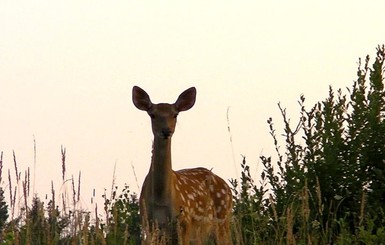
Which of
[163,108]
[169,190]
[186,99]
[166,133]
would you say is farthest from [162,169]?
[186,99]

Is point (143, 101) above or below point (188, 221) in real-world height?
above

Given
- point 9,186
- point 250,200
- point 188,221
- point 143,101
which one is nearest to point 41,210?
point 9,186

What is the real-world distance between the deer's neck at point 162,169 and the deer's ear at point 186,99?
2.59 ft

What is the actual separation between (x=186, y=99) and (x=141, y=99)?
Result: 0.58 metres

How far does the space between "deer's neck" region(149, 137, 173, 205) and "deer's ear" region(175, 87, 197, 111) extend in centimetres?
79

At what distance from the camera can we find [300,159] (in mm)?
9867

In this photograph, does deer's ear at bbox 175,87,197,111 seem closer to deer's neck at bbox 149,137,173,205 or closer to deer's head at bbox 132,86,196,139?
deer's head at bbox 132,86,196,139

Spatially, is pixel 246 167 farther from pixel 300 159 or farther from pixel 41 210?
pixel 41 210

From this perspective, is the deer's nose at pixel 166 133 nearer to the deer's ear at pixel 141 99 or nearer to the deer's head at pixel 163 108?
the deer's head at pixel 163 108

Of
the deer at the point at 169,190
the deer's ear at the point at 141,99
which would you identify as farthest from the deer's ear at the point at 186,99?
the deer's ear at the point at 141,99

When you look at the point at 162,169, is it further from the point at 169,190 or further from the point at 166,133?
the point at 166,133

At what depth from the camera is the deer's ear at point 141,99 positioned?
1130 centimetres

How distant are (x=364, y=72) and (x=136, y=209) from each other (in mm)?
3323

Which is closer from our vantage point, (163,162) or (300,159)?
(300,159)
